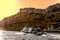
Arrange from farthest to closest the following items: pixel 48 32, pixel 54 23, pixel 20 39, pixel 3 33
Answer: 1. pixel 54 23
2. pixel 48 32
3. pixel 3 33
4. pixel 20 39

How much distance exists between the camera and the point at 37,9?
24438mm


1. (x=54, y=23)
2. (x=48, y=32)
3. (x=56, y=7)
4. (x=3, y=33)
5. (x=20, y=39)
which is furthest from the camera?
(x=56, y=7)

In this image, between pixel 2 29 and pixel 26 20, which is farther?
pixel 26 20

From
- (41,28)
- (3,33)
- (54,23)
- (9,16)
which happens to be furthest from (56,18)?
(3,33)

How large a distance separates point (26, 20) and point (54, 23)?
11.2ft

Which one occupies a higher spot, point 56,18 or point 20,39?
point 56,18

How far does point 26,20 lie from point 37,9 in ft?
6.24

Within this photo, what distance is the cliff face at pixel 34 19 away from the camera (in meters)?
23.4

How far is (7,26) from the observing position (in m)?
23.1

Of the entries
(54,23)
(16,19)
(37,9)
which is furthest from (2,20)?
(54,23)

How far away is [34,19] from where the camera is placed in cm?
2519

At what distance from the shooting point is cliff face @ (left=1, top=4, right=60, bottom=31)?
76.8 feet

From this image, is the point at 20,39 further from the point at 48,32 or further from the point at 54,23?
the point at 54,23

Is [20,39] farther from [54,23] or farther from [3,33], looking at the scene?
[54,23]
